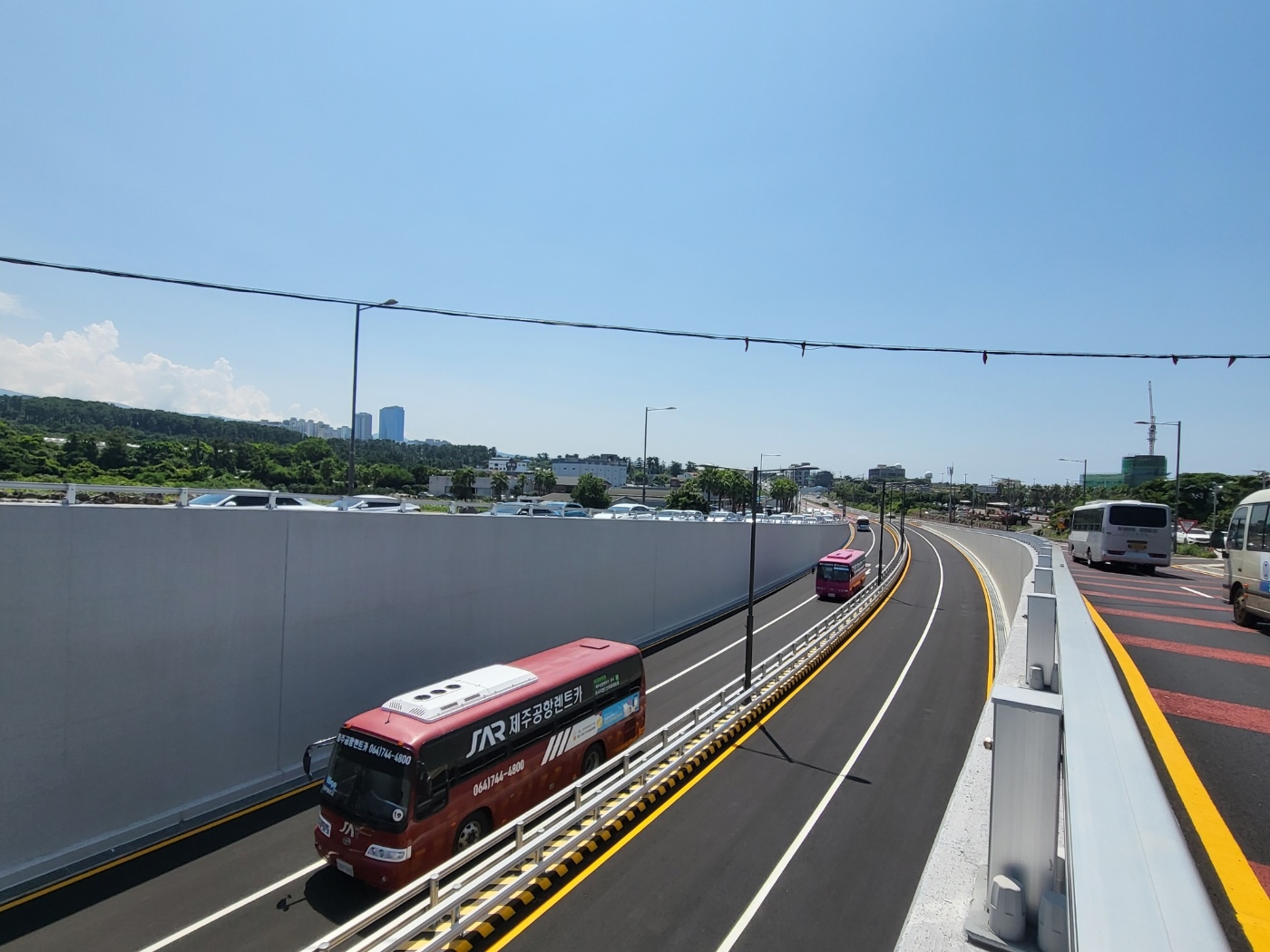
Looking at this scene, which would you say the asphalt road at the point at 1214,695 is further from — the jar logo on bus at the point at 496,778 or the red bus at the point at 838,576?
the red bus at the point at 838,576

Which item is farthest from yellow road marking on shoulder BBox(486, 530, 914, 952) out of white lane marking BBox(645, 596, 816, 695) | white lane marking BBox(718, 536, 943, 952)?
white lane marking BBox(645, 596, 816, 695)

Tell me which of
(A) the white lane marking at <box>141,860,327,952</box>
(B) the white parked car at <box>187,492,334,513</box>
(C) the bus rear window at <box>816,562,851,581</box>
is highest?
(B) the white parked car at <box>187,492,334,513</box>

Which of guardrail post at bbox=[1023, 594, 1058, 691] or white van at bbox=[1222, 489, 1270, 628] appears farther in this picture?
white van at bbox=[1222, 489, 1270, 628]

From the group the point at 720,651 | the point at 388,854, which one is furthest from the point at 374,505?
the point at 720,651

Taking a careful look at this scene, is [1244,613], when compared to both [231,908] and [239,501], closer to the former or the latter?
[231,908]

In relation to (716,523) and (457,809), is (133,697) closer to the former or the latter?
(457,809)

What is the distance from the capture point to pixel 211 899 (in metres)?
10.2

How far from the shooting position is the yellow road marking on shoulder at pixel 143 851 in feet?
33.4

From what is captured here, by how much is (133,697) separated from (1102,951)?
15547mm

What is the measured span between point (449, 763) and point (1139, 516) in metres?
25.1

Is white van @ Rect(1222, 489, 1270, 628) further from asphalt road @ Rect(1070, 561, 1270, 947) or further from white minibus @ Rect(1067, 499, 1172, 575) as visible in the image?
white minibus @ Rect(1067, 499, 1172, 575)

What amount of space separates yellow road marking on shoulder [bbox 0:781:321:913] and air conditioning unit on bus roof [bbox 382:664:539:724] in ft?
15.5

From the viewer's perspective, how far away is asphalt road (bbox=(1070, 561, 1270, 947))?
436cm

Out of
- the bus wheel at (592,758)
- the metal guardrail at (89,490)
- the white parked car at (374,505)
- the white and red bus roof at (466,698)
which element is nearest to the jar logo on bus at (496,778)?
the white and red bus roof at (466,698)
